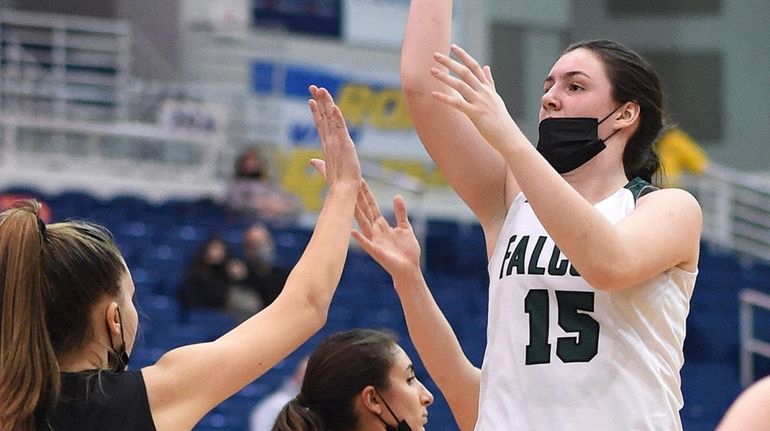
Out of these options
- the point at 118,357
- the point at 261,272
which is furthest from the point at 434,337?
the point at 261,272

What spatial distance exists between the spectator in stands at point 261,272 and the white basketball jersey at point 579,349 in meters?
6.54

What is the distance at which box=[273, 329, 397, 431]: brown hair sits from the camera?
349 centimetres

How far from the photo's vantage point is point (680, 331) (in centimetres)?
281

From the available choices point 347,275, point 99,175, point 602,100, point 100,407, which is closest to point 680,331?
point 602,100

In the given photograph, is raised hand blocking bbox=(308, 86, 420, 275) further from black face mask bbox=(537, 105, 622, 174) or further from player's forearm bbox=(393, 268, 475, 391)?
black face mask bbox=(537, 105, 622, 174)

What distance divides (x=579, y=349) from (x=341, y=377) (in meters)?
0.94

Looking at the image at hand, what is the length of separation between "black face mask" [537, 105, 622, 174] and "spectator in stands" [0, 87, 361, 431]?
62 cm

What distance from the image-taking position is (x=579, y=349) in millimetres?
2715

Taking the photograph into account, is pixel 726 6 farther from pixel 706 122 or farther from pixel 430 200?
pixel 430 200

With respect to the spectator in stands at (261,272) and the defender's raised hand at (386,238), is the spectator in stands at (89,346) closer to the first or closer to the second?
the defender's raised hand at (386,238)

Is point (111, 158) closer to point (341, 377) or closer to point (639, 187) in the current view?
point (341, 377)

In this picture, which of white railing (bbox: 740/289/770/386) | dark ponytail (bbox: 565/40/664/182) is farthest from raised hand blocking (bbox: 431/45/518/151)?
white railing (bbox: 740/289/770/386)

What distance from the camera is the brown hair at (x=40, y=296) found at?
2.44m

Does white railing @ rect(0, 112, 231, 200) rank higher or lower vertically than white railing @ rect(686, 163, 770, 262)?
higher
